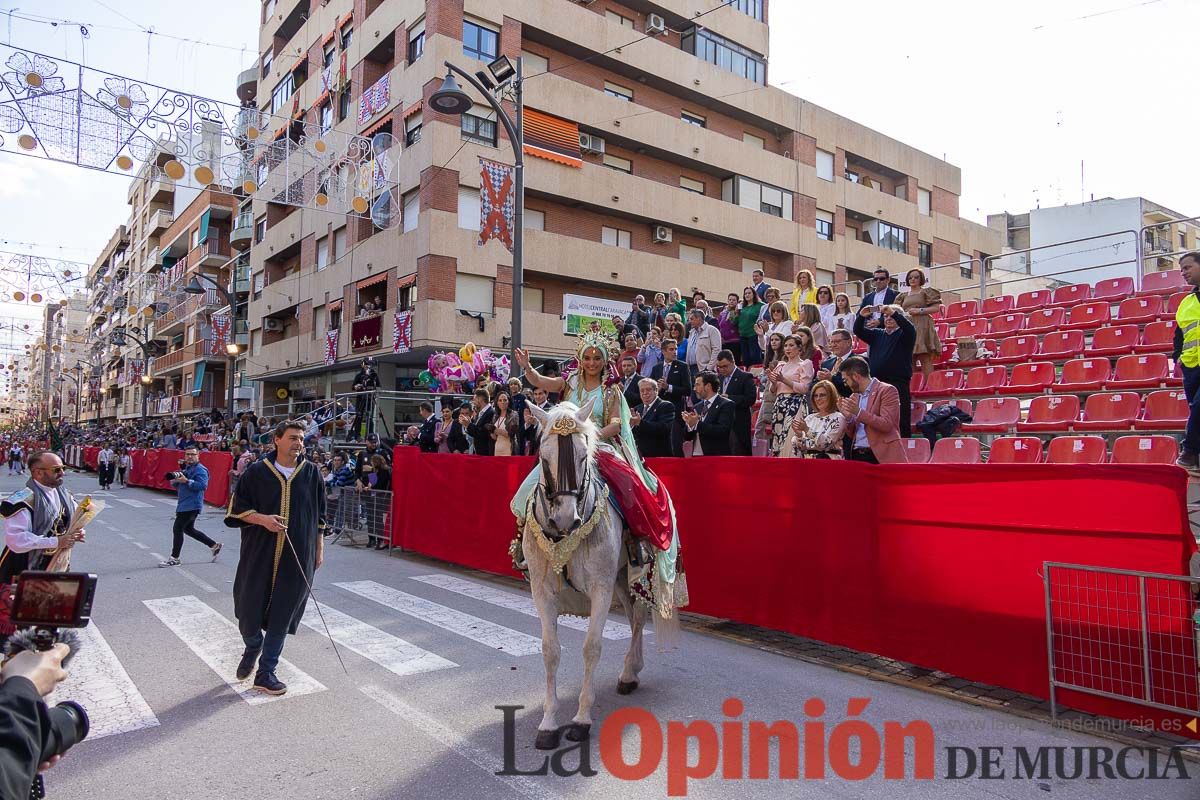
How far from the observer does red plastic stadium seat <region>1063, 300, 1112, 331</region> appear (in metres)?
13.2

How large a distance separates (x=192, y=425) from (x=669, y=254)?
27393 mm

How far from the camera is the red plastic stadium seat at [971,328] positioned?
15.1 metres

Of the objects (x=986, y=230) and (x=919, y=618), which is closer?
(x=919, y=618)

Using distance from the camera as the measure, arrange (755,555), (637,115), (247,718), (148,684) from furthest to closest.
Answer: (637,115)
(755,555)
(148,684)
(247,718)

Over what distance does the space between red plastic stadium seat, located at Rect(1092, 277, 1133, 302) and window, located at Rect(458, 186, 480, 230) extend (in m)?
18.8

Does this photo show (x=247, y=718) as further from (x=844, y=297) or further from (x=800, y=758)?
(x=844, y=297)

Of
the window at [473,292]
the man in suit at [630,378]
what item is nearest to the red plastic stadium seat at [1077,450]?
the man in suit at [630,378]

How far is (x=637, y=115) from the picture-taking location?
31.0 meters

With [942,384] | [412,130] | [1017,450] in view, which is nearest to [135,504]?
[412,130]

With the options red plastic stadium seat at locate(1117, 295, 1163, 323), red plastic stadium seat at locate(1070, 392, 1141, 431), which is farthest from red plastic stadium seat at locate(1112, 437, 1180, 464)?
red plastic stadium seat at locate(1117, 295, 1163, 323)

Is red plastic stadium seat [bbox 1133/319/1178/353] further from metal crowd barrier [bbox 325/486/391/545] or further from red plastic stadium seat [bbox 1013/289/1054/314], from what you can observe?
metal crowd barrier [bbox 325/486/391/545]

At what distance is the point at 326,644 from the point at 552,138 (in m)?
24.8

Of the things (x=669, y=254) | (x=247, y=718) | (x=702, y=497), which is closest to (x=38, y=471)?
(x=247, y=718)

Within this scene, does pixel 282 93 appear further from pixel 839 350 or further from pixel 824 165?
pixel 839 350
